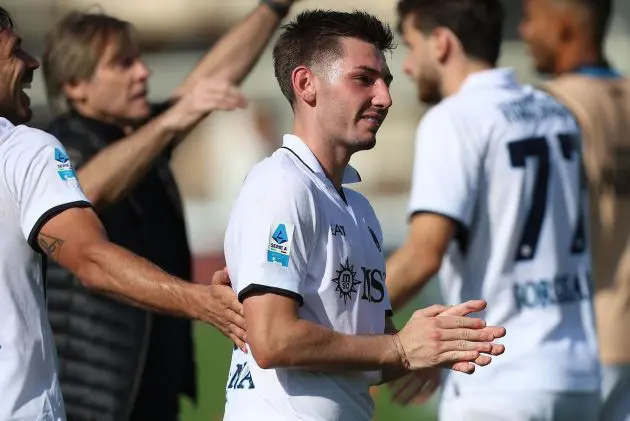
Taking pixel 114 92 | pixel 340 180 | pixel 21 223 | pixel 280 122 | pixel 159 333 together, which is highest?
pixel 340 180

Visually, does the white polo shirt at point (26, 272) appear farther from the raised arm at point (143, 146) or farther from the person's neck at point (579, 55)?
the person's neck at point (579, 55)

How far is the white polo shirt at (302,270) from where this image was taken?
3.81m

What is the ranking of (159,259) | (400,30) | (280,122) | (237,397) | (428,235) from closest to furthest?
(237,397) < (428,235) < (159,259) < (400,30) < (280,122)

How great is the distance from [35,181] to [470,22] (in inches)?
106

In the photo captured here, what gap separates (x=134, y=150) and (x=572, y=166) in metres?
1.88

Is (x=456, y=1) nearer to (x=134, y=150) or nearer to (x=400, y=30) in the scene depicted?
(x=400, y=30)

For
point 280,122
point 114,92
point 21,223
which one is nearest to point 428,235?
point 114,92

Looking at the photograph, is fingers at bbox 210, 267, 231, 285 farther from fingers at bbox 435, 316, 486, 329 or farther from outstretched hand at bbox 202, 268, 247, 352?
fingers at bbox 435, 316, 486, 329

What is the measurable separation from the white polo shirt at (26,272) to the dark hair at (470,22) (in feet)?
8.32

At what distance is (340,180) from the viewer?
13.8 feet

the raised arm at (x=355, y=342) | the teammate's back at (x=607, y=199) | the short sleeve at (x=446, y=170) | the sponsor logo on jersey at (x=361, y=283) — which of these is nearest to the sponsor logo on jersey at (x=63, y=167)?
the raised arm at (x=355, y=342)

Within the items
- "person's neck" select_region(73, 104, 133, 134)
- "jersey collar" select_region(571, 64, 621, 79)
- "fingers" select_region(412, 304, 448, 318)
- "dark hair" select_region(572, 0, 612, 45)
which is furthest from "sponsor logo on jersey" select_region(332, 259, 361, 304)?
"dark hair" select_region(572, 0, 612, 45)

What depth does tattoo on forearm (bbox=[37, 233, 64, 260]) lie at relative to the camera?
4.11 meters

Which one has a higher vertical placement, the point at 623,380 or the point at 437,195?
the point at 437,195
